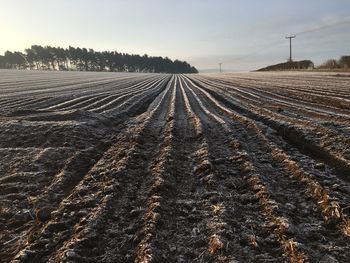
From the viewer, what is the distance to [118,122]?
11.9 m

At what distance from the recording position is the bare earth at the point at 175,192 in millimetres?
4219

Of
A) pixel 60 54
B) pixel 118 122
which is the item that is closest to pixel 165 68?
pixel 60 54

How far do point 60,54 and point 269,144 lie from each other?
443ft

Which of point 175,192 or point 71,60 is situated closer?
point 175,192

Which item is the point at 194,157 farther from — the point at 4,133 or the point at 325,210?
the point at 4,133

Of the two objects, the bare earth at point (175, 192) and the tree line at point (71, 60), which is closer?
the bare earth at point (175, 192)

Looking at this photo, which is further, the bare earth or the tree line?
the tree line

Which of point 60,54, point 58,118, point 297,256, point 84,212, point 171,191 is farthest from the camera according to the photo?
point 60,54

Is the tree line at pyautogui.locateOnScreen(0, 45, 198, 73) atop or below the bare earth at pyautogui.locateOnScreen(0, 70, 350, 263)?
atop

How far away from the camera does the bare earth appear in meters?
4.22

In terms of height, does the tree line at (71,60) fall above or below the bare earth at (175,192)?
above

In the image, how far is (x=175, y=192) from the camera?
5.84 m

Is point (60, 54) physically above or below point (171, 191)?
above

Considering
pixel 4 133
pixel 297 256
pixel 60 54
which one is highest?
pixel 60 54
